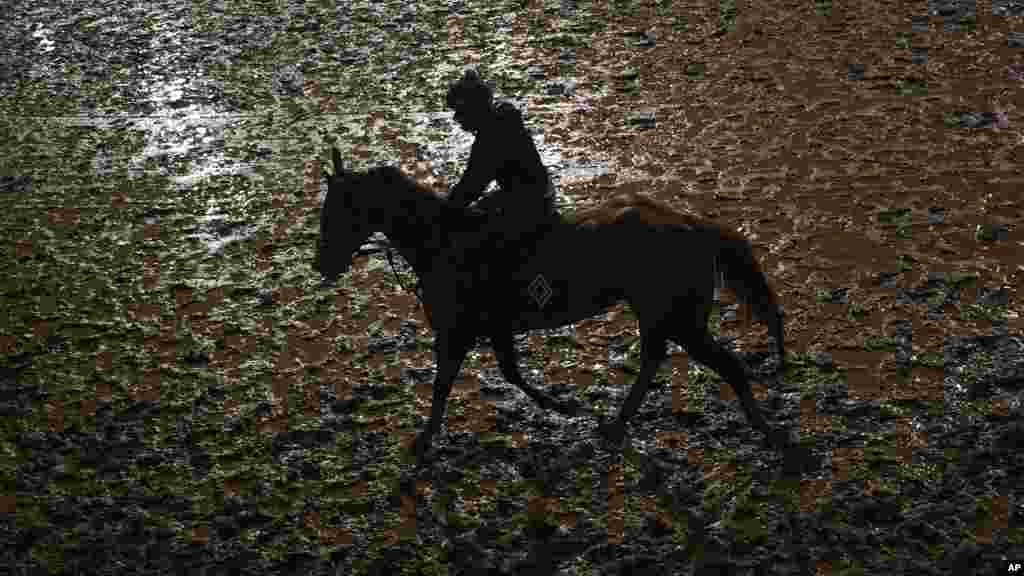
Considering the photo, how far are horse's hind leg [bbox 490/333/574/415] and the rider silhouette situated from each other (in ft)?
1.42

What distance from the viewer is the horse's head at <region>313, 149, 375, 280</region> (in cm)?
605

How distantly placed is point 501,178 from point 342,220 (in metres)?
0.84

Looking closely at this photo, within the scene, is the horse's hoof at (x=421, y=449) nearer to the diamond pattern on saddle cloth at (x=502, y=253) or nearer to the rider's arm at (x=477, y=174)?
the diamond pattern on saddle cloth at (x=502, y=253)

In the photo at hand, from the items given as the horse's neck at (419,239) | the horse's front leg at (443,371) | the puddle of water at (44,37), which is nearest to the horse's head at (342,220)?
the horse's neck at (419,239)

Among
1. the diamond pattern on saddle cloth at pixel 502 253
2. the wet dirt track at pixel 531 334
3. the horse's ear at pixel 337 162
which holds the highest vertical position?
the horse's ear at pixel 337 162

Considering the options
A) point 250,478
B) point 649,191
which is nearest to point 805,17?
point 649,191

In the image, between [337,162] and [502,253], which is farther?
[502,253]

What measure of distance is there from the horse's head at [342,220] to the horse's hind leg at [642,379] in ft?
4.97

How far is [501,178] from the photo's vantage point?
6152 mm

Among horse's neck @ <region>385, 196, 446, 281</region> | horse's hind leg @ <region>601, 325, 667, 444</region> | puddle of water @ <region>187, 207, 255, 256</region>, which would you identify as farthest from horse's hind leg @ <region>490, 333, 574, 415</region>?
puddle of water @ <region>187, 207, 255, 256</region>

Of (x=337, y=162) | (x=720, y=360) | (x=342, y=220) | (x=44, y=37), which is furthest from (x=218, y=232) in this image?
(x=44, y=37)

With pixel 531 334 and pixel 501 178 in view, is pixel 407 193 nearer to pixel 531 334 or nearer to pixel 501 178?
pixel 501 178

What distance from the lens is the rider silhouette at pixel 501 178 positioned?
601cm

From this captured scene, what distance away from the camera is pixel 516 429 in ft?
22.0
